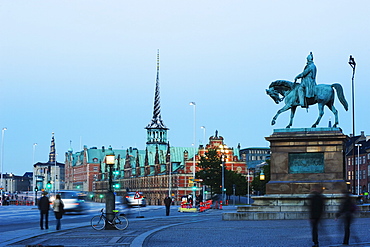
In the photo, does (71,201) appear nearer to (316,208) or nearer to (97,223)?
(97,223)

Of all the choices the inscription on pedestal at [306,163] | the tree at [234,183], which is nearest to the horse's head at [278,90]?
the inscription on pedestal at [306,163]

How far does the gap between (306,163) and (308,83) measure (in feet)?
16.6

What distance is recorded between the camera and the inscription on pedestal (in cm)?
3847

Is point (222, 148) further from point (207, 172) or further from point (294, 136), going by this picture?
point (294, 136)

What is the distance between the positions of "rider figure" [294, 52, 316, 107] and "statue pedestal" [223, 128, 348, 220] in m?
2.45

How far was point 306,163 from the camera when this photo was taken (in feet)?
127

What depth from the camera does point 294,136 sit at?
39125 millimetres

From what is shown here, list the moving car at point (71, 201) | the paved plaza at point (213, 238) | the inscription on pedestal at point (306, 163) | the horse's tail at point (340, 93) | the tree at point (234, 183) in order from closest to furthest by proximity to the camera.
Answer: the paved plaza at point (213, 238) < the inscription on pedestal at point (306, 163) < the horse's tail at point (340, 93) < the moving car at point (71, 201) < the tree at point (234, 183)

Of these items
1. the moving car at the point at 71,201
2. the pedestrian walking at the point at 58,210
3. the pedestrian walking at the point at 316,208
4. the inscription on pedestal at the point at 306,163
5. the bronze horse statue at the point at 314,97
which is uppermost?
the bronze horse statue at the point at 314,97

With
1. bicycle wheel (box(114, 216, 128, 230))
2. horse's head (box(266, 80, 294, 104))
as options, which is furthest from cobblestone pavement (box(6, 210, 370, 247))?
horse's head (box(266, 80, 294, 104))

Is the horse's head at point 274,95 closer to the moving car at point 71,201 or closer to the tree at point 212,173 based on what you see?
the moving car at point 71,201

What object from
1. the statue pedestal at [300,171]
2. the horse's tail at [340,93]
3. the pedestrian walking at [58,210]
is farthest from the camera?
the horse's tail at [340,93]

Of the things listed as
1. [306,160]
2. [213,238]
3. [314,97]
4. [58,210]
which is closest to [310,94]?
[314,97]

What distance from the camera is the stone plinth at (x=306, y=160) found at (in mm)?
38062
